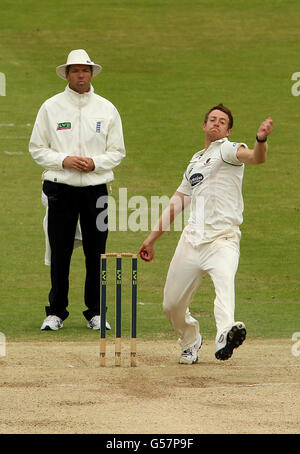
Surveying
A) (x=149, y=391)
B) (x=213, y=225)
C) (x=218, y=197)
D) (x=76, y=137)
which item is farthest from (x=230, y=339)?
(x=76, y=137)

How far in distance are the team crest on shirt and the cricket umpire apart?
5.98 feet

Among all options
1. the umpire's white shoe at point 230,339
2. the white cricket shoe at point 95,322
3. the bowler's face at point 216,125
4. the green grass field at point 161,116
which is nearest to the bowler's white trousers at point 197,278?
the umpire's white shoe at point 230,339

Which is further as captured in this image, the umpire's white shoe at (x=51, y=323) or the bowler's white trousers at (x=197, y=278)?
the umpire's white shoe at (x=51, y=323)

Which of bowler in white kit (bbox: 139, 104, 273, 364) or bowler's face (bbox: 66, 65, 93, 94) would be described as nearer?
bowler in white kit (bbox: 139, 104, 273, 364)

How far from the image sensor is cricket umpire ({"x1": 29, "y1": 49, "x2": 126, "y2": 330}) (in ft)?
34.0

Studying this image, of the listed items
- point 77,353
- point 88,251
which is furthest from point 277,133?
point 77,353

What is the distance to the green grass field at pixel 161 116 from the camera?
1272cm

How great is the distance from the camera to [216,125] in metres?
8.55

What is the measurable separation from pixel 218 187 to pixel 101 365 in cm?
170

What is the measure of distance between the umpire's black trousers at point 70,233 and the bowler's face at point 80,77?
959mm

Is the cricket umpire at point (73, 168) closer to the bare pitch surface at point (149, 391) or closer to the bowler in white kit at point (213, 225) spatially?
the bare pitch surface at point (149, 391)

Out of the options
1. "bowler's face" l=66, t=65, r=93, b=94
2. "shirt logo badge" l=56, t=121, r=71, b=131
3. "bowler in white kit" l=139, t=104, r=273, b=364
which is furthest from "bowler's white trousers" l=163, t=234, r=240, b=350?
"bowler's face" l=66, t=65, r=93, b=94

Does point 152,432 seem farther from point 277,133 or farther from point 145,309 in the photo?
point 277,133

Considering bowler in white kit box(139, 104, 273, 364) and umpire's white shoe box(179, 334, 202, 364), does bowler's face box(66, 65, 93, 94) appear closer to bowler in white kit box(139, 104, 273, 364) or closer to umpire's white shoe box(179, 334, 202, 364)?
bowler in white kit box(139, 104, 273, 364)
